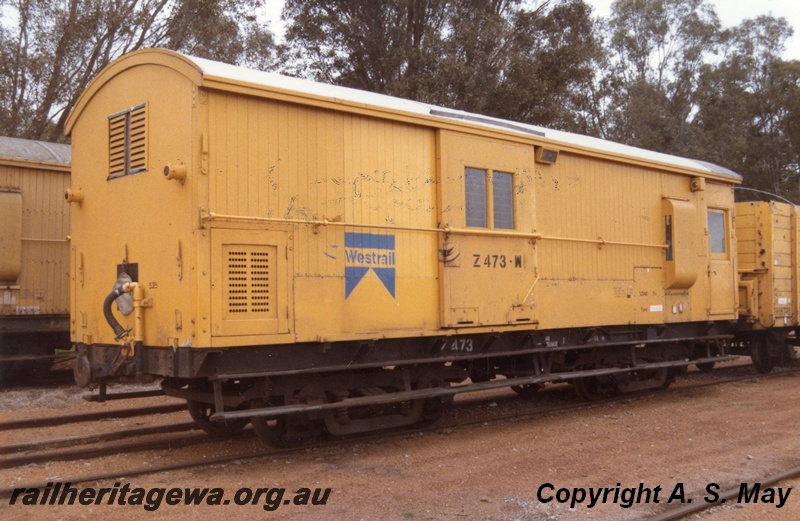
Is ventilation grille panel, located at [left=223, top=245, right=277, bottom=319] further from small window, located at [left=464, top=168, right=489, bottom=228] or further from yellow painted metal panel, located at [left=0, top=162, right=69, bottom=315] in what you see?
yellow painted metal panel, located at [left=0, top=162, right=69, bottom=315]

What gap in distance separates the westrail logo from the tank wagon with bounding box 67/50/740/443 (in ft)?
0.05

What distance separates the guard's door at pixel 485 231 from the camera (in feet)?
27.5

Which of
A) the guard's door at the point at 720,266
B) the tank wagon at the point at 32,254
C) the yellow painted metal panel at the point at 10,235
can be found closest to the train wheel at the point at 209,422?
the tank wagon at the point at 32,254

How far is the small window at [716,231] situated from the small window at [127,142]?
29.9ft

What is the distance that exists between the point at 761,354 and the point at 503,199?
8377 mm

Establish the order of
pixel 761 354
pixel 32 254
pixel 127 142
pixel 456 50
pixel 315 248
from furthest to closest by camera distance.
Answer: pixel 456 50
pixel 761 354
pixel 32 254
pixel 127 142
pixel 315 248

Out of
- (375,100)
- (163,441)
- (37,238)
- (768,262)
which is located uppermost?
(375,100)

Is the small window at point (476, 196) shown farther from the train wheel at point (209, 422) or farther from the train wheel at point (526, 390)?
the train wheel at point (526, 390)

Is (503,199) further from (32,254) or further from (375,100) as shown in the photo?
(32,254)

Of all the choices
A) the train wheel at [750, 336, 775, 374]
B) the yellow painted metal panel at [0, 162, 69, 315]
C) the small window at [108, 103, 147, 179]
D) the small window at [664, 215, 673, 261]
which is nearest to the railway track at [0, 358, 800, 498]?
the small window at [664, 215, 673, 261]

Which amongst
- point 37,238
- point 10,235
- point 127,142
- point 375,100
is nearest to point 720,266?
point 375,100

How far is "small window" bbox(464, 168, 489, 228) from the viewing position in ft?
28.4

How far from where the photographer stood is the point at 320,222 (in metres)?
7.28

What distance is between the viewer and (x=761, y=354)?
14.5 metres
